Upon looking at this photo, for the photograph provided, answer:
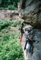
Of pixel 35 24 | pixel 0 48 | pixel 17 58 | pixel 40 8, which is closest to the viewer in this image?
pixel 40 8

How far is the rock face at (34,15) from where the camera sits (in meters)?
8.50

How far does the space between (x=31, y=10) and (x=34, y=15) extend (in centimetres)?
28

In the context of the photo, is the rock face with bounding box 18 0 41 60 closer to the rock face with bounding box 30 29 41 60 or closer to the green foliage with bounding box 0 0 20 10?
the rock face with bounding box 30 29 41 60

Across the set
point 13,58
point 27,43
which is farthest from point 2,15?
point 27,43

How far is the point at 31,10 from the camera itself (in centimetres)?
856

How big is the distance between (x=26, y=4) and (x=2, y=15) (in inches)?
482

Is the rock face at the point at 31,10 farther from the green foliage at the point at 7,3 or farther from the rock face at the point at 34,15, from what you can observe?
the green foliage at the point at 7,3

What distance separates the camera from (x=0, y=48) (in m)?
14.7

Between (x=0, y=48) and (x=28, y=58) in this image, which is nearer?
(x=28, y=58)

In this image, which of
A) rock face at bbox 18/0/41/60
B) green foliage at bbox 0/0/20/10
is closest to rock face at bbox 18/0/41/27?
rock face at bbox 18/0/41/60

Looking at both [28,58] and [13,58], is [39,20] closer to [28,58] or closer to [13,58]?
[28,58]

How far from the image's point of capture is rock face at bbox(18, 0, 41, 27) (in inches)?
333

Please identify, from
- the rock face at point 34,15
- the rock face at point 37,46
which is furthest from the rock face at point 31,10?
the rock face at point 37,46

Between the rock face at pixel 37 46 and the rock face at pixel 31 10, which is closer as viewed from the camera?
the rock face at pixel 31 10
